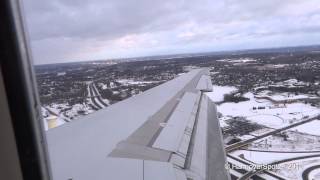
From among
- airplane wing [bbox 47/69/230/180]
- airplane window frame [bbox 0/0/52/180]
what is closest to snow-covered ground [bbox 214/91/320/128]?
airplane wing [bbox 47/69/230/180]

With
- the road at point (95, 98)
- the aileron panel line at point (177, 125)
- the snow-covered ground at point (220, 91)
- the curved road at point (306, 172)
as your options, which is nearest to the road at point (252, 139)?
the curved road at point (306, 172)

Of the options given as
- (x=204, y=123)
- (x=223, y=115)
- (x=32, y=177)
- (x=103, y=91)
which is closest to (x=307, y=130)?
(x=223, y=115)

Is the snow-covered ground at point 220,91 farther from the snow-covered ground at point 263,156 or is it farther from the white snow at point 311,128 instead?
the snow-covered ground at point 263,156

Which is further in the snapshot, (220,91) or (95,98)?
(220,91)

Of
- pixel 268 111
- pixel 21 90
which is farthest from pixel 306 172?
pixel 268 111

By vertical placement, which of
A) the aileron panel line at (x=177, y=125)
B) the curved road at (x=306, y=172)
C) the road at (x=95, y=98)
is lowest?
the curved road at (x=306, y=172)

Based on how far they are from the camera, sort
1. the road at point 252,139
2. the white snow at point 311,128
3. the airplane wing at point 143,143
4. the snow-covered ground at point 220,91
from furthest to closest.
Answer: the snow-covered ground at point 220,91 < the white snow at point 311,128 < the road at point 252,139 < the airplane wing at point 143,143

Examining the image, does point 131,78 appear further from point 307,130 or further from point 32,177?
point 32,177

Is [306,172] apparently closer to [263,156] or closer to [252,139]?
[263,156]
